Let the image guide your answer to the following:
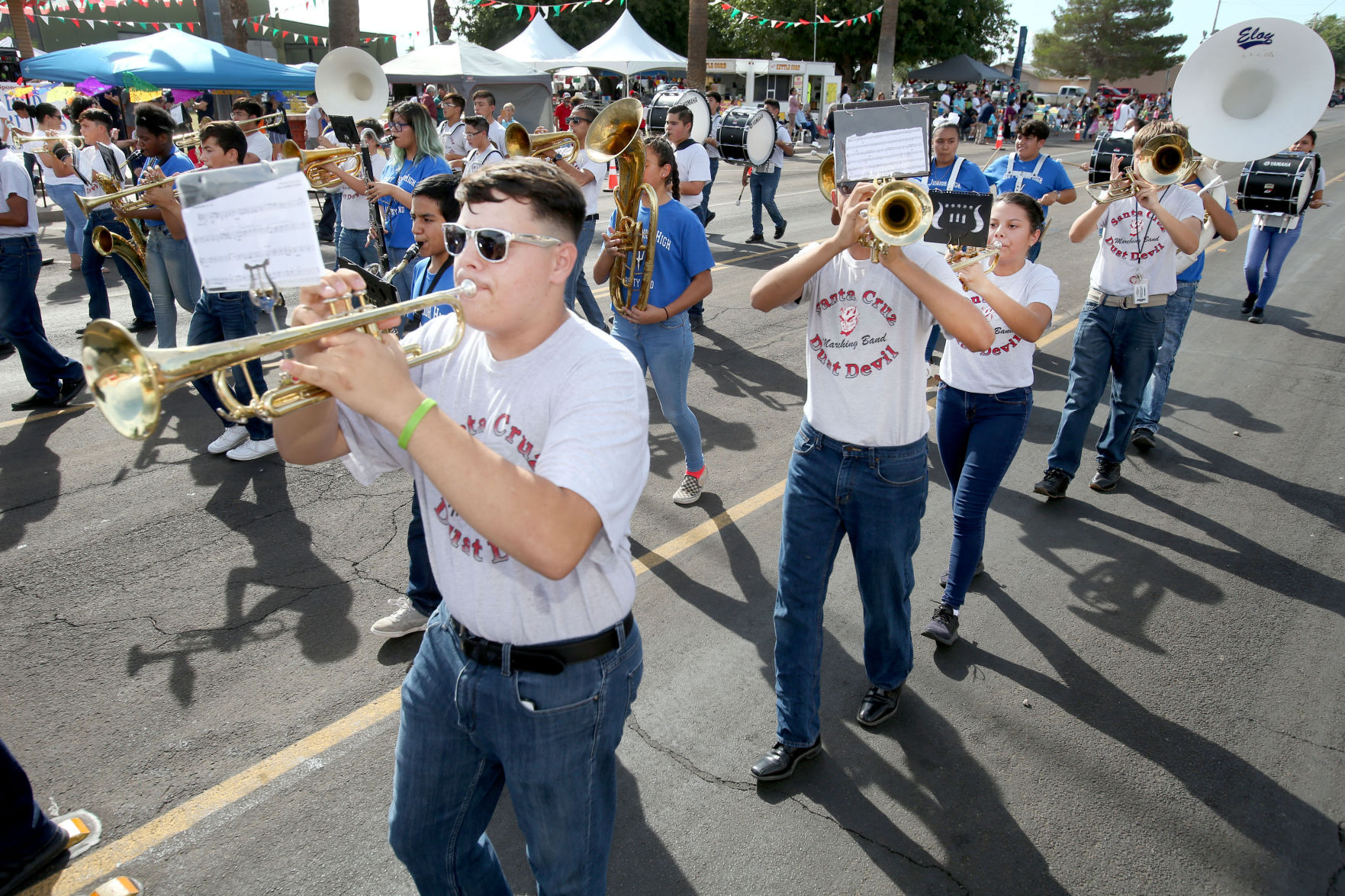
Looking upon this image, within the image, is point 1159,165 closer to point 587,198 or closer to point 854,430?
point 854,430

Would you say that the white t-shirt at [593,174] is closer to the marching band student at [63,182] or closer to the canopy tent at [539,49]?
the marching band student at [63,182]

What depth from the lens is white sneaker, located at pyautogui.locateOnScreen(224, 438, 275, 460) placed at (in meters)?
5.60

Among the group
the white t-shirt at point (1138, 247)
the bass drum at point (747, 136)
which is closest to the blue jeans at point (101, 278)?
the bass drum at point (747, 136)

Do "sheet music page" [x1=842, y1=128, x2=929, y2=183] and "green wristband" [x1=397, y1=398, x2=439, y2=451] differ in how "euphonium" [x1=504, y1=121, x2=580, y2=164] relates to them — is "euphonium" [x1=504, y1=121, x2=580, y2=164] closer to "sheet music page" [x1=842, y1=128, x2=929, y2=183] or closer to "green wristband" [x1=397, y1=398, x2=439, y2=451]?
"sheet music page" [x1=842, y1=128, x2=929, y2=183]

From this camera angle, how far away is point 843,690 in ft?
12.0

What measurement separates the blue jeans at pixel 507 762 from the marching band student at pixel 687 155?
252 inches

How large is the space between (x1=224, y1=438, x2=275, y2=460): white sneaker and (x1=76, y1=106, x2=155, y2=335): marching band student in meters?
2.89

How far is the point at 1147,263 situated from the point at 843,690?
3.37 meters

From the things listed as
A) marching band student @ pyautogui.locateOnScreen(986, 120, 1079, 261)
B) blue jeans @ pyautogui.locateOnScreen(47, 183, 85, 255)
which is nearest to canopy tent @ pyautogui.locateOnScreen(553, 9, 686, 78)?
blue jeans @ pyautogui.locateOnScreen(47, 183, 85, 255)

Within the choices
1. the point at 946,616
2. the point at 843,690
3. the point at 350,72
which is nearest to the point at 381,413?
the point at 843,690

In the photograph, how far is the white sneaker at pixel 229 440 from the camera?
18.7ft

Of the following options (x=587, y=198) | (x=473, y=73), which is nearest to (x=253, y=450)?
(x=587, y=198)

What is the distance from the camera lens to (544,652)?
1.82 meters

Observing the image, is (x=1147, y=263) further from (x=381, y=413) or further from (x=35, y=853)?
(x=35, y=853)
